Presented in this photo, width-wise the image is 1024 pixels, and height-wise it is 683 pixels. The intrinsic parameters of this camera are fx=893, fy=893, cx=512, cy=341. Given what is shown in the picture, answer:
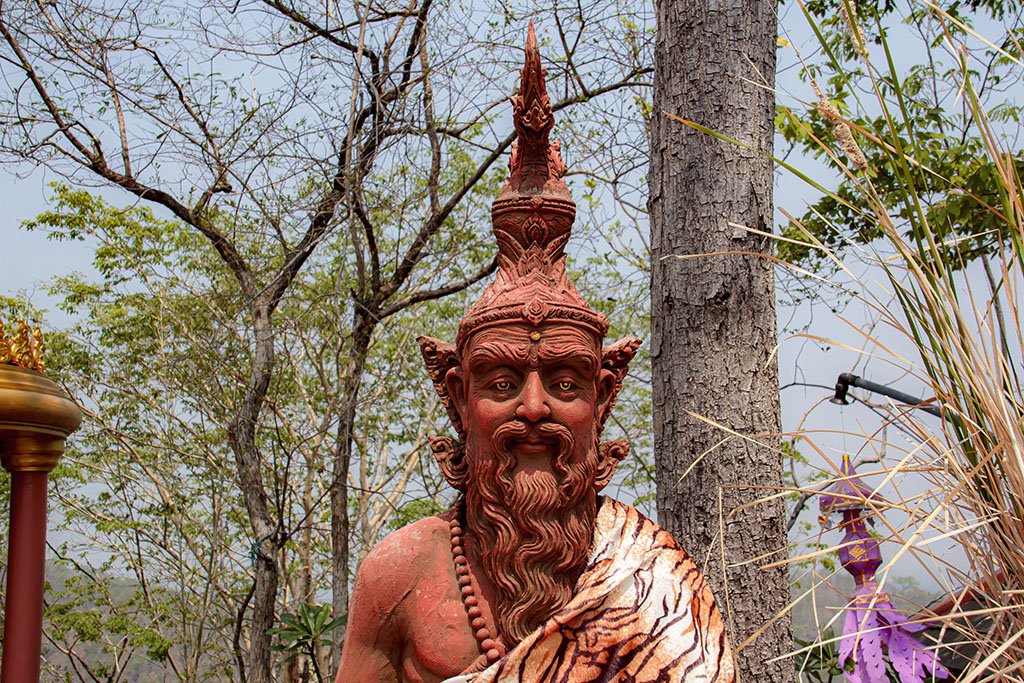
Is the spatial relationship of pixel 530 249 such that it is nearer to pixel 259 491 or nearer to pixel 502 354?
pixel 502 354

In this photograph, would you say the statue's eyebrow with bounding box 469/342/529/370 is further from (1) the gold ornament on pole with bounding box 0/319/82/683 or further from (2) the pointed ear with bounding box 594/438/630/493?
(1) the gold ornament on pole with bounding box 0/319/82/683

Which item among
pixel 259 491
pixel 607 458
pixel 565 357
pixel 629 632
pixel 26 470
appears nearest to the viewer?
pixel 629 632

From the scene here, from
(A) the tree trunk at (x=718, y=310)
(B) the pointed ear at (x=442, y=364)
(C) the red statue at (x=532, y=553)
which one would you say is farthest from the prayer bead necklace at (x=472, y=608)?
(A) the tree trunk at (x=718, y=310)

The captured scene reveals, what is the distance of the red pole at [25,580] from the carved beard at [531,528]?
74.8 inches

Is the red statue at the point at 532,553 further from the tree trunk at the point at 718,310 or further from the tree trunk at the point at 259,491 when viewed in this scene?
the tree trunk at the point at 259,491

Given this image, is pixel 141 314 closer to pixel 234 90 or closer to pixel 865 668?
pixel 234 90

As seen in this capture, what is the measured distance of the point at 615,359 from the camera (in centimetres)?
253

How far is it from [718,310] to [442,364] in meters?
1.10

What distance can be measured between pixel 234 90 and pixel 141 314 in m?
3.21

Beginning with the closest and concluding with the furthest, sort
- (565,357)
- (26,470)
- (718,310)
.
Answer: (565,357) → (718,310) → (26,470)

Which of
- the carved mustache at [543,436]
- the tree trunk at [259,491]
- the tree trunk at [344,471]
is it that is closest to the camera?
the carved mustache at [543,436]

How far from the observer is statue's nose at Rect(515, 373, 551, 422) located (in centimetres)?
226

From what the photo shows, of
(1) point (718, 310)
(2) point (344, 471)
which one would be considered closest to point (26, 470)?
(1) point (718, 310)

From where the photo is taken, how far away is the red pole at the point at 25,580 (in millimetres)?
3148
